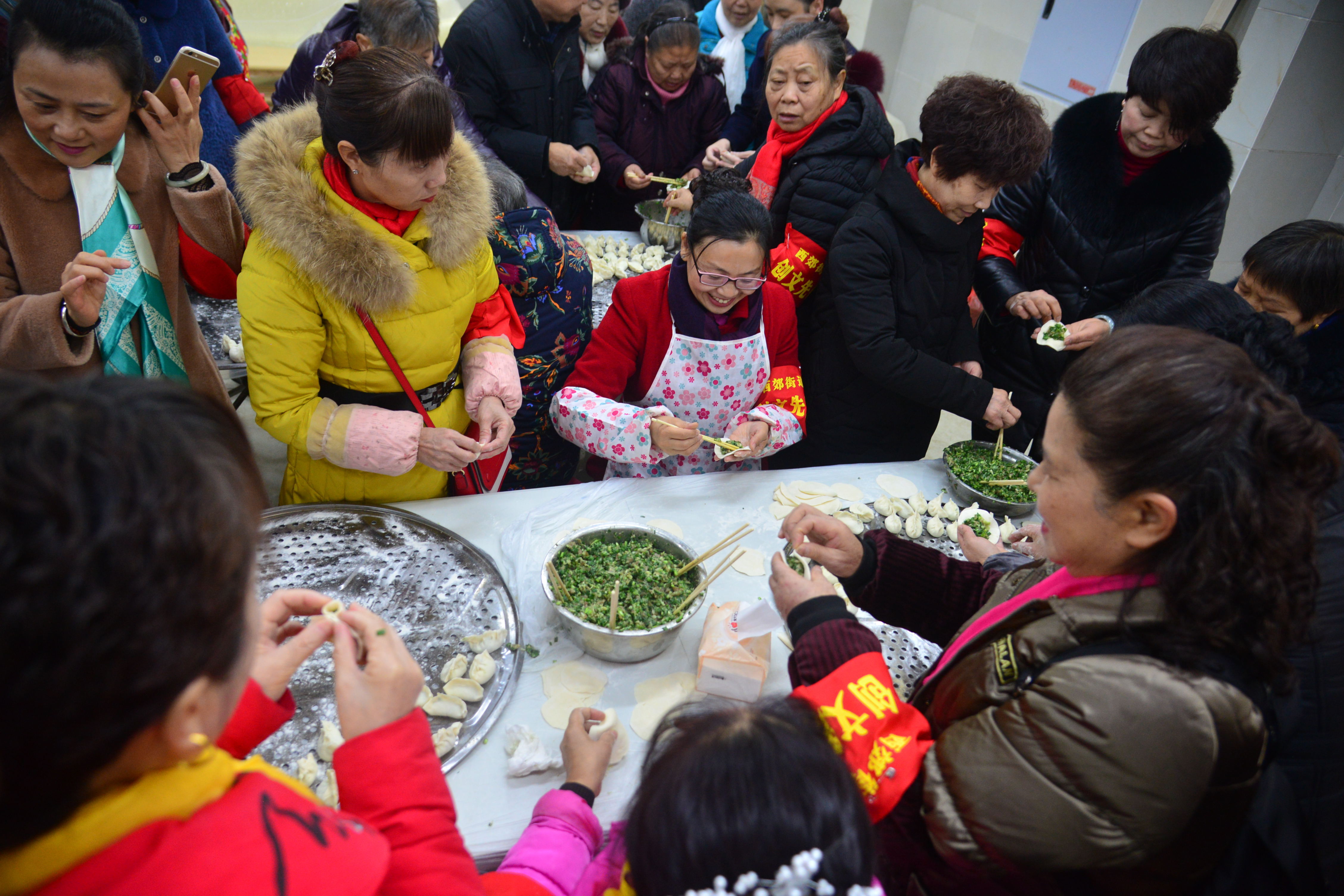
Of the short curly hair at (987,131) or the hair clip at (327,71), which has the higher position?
the short curly hair at (987,131)

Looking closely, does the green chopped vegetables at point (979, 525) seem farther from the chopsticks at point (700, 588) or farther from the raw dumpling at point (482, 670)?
the raw dumpling at point (482, 670)

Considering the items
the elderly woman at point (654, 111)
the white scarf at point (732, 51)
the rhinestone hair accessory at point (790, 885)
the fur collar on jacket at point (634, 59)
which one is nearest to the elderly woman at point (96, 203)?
the rhinestone hair accessory at point (790, 885)

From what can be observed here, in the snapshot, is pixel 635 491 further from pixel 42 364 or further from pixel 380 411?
pixel 42 364

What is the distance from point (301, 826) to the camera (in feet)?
2.61

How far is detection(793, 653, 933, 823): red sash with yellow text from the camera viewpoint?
1.23 meters

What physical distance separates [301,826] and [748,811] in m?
0.52

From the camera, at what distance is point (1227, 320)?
2.05 m

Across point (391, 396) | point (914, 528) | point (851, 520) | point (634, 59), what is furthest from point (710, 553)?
point (634, 59)

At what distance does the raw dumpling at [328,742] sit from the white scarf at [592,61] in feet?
14.2

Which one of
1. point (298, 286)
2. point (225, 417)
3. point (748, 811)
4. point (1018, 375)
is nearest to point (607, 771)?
point (748, 811)

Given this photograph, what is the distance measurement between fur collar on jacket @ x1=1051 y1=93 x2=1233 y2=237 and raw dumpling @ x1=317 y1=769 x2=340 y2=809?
10.7ft

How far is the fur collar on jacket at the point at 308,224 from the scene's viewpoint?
1.74 metres

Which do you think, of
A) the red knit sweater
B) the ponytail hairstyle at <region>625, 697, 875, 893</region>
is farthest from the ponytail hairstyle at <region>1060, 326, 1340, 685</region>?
the red knit sweater

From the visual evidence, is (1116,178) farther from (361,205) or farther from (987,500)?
(361,205)
